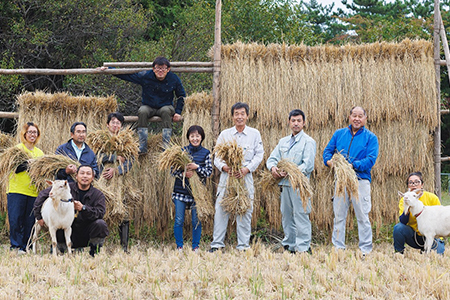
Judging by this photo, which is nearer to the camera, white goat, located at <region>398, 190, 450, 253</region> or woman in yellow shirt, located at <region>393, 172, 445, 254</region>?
white goat, located at <region>398, 190, 450, 253</region>

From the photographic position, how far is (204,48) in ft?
46.1

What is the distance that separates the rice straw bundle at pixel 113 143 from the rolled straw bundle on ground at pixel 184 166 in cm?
45

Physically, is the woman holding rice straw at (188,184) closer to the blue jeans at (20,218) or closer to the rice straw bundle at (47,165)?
the rice straw bundle at (47,165)

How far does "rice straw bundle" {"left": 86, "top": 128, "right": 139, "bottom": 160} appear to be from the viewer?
6.20m

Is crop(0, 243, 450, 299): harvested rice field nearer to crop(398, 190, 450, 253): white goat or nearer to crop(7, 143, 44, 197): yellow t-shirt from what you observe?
crop(398, 190, 450, 253): white goat

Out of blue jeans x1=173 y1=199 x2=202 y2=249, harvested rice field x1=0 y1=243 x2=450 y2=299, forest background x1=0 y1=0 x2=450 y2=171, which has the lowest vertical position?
harvested rice field x1=0 y1=243 x2=450 y2=299

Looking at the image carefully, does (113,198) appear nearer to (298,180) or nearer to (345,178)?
(298,180)

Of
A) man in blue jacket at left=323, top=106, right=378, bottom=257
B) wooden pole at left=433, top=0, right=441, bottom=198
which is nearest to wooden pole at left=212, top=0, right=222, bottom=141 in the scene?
man in blue jacket at left=323, top=106, right=378, bottom=257

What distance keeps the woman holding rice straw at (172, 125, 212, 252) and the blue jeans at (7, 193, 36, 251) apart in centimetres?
175

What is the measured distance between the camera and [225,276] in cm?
444

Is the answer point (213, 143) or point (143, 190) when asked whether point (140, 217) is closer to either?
point (143, 190)

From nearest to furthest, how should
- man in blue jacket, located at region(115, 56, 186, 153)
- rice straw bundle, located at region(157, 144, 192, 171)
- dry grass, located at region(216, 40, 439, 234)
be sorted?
1. rice straw bundle, located at region(157, 144, 192, 171)
2. man in blue jacket, located at region(115, 56, 186, 153)
3. dry grass, located at region(216, 40, 439, 234)

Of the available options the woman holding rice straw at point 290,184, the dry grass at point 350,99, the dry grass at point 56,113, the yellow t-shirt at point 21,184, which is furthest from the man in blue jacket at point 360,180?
the yellow t-shirt at point 21,184

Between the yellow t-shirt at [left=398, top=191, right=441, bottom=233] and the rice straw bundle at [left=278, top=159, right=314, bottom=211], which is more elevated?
the rice straw bundle at [left=278, top=159, right=314, bottom=211]
